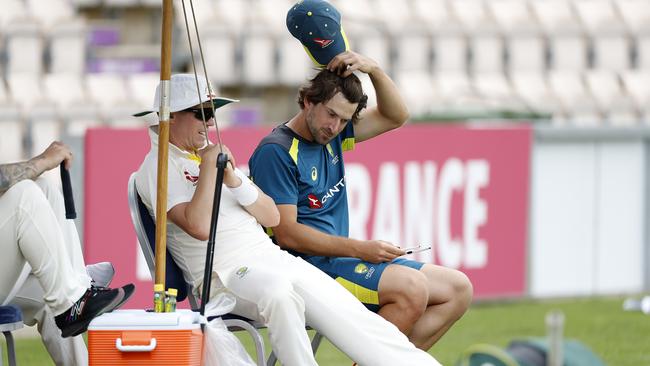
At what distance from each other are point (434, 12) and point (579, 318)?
5.79 m

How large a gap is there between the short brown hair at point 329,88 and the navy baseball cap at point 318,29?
100mm

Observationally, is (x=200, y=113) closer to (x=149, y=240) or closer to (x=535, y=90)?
(x=149, y=240)

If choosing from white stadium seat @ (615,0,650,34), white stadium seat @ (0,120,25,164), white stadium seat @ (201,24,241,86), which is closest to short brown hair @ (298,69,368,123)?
white stadium seat @ (0,120,25,164)

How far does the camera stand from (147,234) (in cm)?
470

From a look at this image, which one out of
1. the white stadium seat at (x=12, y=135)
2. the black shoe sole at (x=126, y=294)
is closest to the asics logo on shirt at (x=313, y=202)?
the black shoe sole at (x=126, y=294)

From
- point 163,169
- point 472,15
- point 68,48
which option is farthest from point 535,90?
point 163,169

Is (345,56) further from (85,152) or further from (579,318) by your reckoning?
(579,318)

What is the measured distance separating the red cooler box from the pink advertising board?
3.72m

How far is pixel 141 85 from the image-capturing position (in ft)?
36.9

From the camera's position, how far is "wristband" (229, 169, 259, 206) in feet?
14.7

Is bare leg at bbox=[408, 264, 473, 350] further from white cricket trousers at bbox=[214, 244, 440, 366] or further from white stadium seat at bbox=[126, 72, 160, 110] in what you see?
white stadium seat at bbox=[126, 72, 160, 110]

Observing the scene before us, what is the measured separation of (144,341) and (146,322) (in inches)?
2.4

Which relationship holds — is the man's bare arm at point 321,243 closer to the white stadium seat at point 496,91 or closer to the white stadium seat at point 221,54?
the white stadium seat at point 496,91

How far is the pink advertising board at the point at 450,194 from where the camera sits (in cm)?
841
